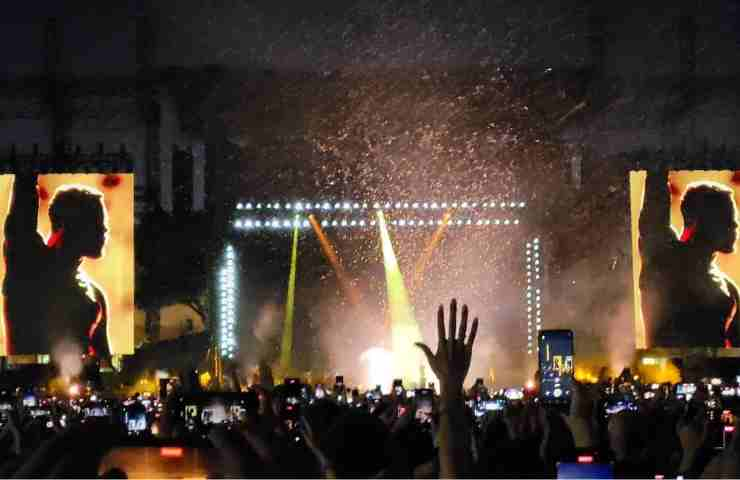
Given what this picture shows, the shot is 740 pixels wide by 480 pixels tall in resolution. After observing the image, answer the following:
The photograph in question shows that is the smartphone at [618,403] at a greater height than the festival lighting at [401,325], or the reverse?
the festival lighting at [401,325]

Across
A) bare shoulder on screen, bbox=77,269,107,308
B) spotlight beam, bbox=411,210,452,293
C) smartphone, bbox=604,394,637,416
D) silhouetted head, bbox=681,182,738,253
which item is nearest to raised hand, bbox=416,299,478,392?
smartphone, bbox=604,394,637,416

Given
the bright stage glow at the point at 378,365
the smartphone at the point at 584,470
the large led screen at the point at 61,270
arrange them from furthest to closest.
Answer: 1. the bright stage glow at the point at 378,365
2. the large led screen at the point at 61,270
3. the smartphone at the point at 584,470

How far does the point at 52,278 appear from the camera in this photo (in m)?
27.6

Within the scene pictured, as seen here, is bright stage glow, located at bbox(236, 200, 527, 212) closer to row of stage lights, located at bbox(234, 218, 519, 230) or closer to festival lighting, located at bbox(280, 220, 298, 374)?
row of stage lights, located at bbox(234, 218, 519, 230)

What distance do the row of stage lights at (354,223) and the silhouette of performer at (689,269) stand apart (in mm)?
5579

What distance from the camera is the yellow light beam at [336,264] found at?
34.8 m

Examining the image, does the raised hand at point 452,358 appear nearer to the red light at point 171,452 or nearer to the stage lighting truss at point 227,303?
the red light at point 171,452

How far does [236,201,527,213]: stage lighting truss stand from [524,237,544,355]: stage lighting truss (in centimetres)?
141

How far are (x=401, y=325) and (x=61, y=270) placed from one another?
11.9m

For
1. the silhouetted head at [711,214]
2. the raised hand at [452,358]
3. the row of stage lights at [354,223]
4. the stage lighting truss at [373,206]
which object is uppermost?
the stage lighting truss at [373,206]

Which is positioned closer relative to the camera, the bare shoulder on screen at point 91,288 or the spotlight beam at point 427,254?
the bare shoulder on screen at point 91,288

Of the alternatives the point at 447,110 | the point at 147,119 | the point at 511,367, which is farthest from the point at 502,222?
the point at 147,119

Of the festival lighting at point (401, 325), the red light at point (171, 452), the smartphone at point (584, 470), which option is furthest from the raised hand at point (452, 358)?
the festival lighting at point (401, 325)

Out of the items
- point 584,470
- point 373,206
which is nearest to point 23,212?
point 373,206
